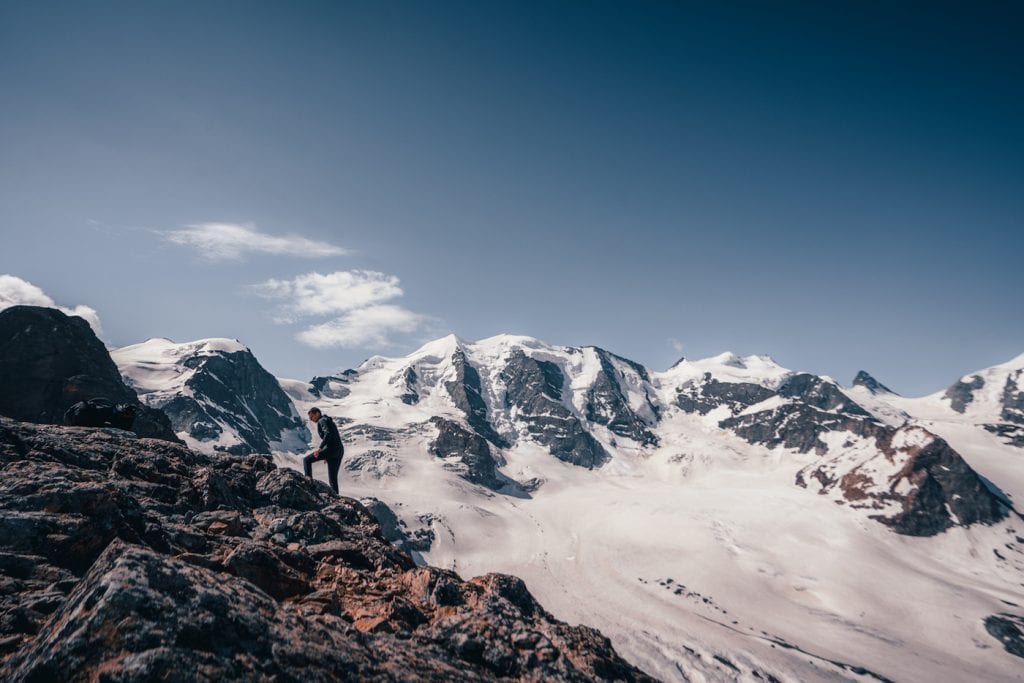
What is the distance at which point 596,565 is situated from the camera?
132 meters

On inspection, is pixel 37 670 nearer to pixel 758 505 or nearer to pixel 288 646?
pixel 288 646

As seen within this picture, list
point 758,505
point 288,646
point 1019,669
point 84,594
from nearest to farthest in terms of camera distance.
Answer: point 84,594, point 288,646, point 1019,669, point 758,505

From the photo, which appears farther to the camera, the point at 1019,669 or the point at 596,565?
the point at 596,565

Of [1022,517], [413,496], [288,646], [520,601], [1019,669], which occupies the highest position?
[288,646]

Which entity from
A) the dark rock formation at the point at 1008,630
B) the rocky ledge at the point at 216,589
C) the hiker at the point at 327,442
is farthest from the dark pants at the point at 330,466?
the dark rock formation at the point at 1008,630

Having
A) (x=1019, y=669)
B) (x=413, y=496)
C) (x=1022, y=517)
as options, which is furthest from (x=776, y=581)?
(x=1022, y=517)

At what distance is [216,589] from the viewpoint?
235 inches

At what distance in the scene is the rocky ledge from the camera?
4945 millimetres

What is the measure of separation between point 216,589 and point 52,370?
90140 mm

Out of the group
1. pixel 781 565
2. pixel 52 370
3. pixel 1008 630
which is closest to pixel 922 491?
pixel 1008 630

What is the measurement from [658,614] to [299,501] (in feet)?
337

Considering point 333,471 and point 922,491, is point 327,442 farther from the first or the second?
point 922,491

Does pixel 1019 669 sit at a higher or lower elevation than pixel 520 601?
lower

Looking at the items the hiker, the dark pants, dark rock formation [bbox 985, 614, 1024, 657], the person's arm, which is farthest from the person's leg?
dark rock formation [bbox 985, 614, 1024, 657]
